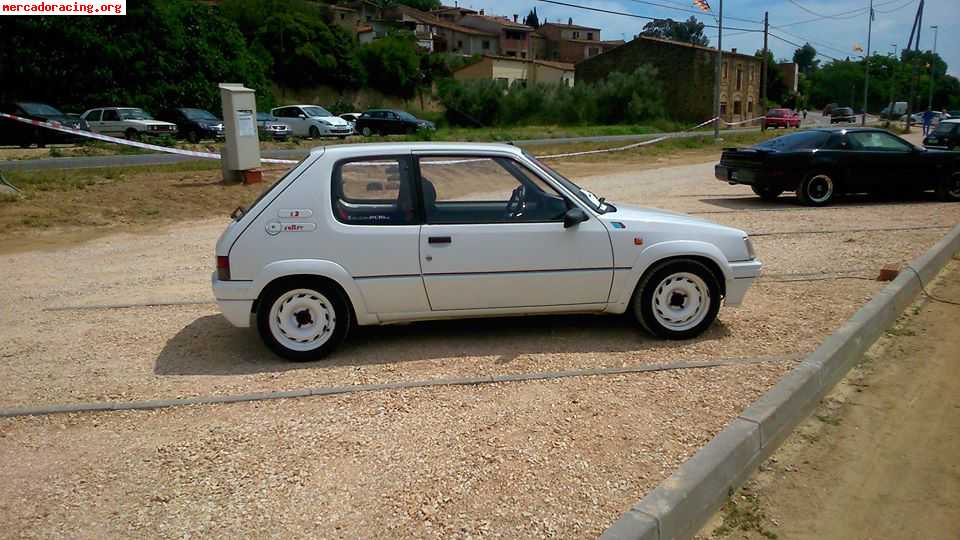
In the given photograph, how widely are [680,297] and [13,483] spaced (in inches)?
174

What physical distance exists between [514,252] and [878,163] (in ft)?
36.0

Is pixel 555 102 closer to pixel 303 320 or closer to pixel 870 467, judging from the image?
pixel 303 320

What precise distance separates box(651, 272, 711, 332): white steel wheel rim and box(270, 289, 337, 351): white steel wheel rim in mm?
2395

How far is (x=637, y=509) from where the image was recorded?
10.9 ft

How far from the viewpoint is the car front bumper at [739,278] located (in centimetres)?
596

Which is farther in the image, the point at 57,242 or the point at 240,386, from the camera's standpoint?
the point at 57,242

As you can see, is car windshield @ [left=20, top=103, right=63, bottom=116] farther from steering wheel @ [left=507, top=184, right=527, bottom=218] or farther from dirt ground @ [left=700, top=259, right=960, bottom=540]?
dirt ground @ [left=700, top=259, right=960, bottom=540]

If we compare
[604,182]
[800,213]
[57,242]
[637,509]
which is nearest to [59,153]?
[57,242]

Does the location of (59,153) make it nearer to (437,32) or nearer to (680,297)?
(680,297)

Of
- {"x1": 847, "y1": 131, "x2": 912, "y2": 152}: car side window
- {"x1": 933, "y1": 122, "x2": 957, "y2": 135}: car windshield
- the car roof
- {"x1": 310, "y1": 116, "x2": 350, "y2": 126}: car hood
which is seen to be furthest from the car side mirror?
{"x1": 310, "y1": 116, "x2": 350, "y2": 126}: car hood

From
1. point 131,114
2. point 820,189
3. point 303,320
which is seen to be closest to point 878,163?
point 820,189

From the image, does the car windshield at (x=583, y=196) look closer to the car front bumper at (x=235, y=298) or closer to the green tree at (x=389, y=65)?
the car front bumper at (x=235, y=298)

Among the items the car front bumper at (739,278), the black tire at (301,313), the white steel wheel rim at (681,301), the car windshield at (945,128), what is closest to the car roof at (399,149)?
the black tire at (301,313)

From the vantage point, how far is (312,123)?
119ft
